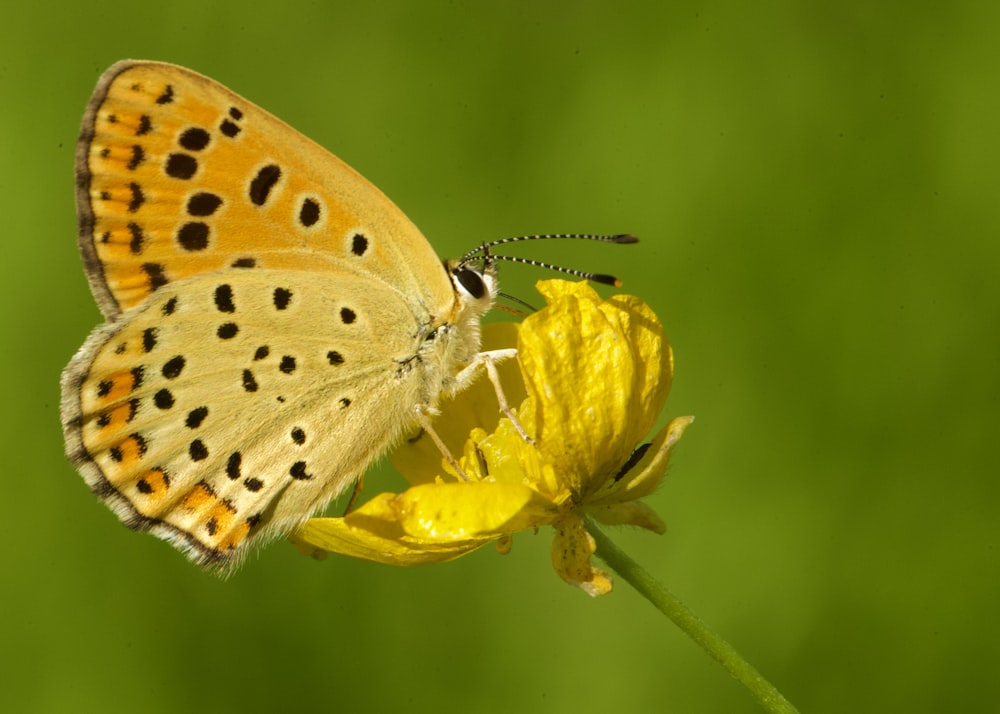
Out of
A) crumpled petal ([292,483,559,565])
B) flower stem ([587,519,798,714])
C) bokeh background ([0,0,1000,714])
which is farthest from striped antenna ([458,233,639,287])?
bokeh background ([0,0,1000,714])

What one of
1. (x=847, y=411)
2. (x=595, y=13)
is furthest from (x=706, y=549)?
(x=595, y=13)

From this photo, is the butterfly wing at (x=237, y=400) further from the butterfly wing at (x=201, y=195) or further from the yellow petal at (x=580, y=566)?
the yellow petal at (x=580, y=566)

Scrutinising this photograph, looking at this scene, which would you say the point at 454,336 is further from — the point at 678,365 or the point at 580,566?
the point at 678,365

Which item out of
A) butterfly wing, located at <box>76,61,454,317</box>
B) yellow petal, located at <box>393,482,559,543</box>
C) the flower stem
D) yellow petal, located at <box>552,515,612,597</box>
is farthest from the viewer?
butterfly wing, located at <box>76,61,454,317</box>

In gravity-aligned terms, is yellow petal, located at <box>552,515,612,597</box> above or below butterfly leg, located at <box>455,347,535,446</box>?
below

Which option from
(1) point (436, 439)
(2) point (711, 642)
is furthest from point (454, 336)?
(2) point (711, 642)

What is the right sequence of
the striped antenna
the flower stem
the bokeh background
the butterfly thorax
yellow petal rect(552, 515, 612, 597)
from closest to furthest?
the flower stem
yellow petal rect(552, 515, 612, 597)
the striped antenna
the butterfly thorax
the bokeh background

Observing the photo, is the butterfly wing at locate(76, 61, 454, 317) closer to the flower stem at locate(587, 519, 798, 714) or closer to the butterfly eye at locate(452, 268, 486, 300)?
the butterfly eye at locate(452, 268, 486, 300)

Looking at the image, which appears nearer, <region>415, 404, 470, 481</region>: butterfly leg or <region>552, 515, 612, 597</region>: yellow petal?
<region>552, 515, 612, 597</region>: yellow petal
